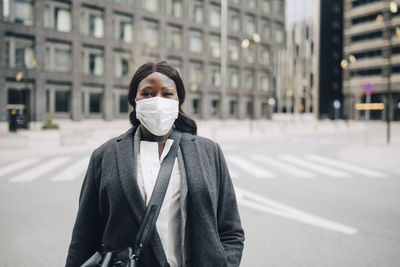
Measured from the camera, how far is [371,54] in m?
66.8

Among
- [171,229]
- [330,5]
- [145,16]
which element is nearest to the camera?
[171,229]

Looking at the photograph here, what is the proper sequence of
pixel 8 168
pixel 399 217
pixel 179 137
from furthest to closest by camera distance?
pixel 8 168
pixel 399 217
pixel 179 137

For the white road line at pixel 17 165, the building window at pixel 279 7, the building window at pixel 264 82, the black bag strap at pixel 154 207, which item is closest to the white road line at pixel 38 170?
the white road line at pixel 17 165

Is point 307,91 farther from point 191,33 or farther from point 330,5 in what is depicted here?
point 191,33

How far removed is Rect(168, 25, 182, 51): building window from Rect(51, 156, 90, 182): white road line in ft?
113

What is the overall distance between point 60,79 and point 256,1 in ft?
111

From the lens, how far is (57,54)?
118 ft

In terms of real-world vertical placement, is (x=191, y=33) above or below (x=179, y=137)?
above

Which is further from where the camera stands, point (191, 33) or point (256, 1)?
point (256, 1)

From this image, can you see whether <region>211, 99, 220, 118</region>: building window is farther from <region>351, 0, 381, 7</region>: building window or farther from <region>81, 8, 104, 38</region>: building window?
<region>351, 0, 381, 7</region>: building window

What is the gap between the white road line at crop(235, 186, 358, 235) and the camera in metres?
5.95

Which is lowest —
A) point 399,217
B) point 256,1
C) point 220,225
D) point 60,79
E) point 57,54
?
point 399,217

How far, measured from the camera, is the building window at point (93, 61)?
38062 millimetres

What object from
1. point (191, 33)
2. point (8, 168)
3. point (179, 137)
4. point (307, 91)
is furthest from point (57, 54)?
point (307, 91)
